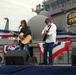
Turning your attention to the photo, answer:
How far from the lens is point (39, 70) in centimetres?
754

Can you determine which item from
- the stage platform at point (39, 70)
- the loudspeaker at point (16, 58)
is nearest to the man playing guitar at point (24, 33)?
the loudspeaker at point (16, 58)

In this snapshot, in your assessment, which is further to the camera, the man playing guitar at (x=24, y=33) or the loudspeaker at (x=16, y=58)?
the man playing guitar at (x=24, y=33)

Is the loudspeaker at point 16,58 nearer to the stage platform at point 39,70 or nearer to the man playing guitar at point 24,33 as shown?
the stage platform at point 39,70

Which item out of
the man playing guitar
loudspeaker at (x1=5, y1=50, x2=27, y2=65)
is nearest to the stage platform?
loudspeaker at (x1=5, y1=50, x2=27, y2=65)

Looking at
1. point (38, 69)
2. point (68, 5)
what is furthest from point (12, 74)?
point (68, 5)

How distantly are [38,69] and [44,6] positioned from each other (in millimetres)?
48492

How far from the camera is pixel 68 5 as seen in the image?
1887 inches

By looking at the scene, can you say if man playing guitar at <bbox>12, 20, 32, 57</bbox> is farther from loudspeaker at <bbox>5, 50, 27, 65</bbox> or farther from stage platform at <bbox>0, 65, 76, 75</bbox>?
stage platform at <bbox>0, 65, 76, 75</bbox>

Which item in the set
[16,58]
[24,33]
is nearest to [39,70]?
[16,58]

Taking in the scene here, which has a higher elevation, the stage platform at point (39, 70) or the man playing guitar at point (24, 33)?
the man playing guitar at point (24, 33)

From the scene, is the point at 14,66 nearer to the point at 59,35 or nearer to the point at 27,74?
the point at 27,74

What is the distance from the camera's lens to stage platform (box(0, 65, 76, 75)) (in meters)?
7.19

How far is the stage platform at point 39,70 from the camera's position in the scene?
7.19 meters

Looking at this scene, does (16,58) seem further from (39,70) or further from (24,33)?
(24,33)
